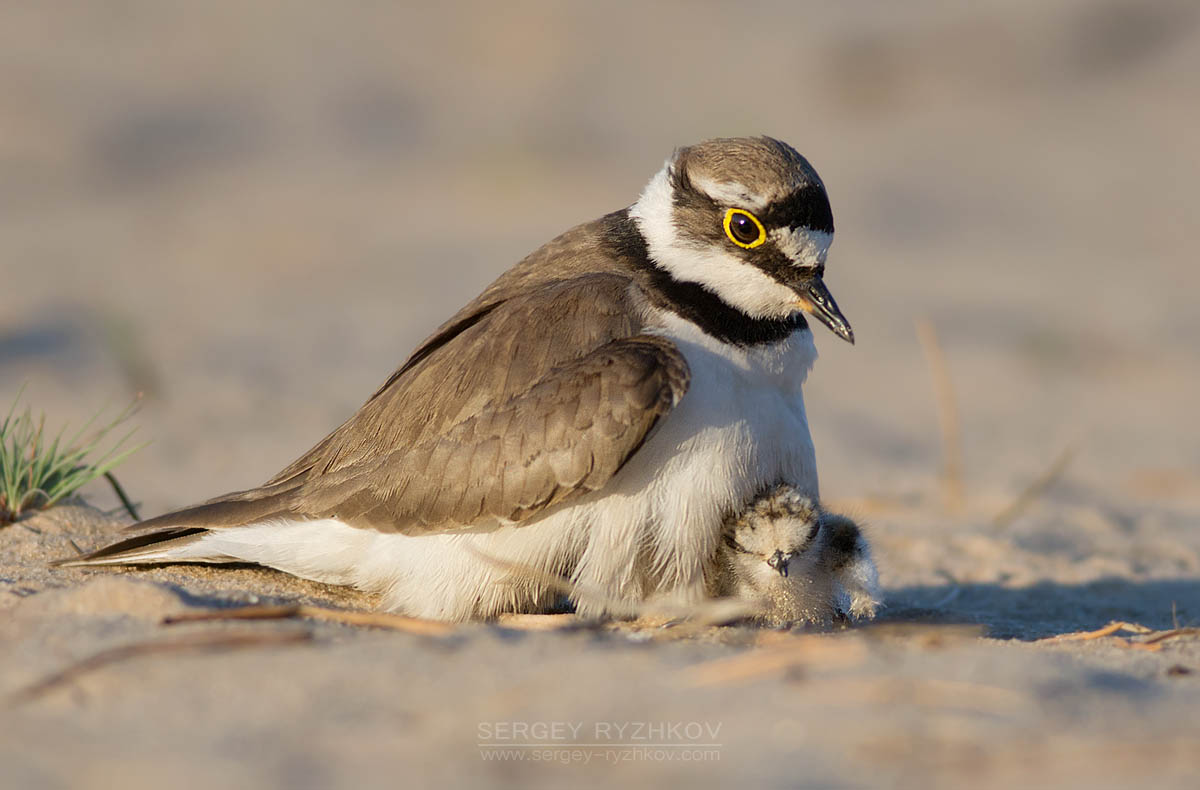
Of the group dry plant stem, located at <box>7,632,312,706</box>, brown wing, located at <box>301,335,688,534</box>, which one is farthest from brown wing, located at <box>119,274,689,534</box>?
dry plant stem, located at <box>7,632,312,706</box>

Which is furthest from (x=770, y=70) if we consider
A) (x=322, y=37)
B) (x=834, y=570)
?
(x=834, y=570)

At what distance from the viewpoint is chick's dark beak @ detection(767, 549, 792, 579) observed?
15.0ft

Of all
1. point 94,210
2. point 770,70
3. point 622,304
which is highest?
point 770,70

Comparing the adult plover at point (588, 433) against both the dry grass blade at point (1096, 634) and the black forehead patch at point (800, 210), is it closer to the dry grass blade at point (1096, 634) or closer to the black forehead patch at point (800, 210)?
the black forehead patch at point (800, 210)

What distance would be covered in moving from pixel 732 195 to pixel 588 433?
1.06m

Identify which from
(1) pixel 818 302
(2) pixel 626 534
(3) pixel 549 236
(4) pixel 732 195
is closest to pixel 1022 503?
(1) pixel 818 302

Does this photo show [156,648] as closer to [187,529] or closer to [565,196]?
[187,529]

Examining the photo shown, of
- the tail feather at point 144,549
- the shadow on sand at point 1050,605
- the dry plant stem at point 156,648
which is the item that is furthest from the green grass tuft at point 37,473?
the shadow on sand at point 1050,605

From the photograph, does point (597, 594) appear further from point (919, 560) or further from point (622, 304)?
point (919, 560)

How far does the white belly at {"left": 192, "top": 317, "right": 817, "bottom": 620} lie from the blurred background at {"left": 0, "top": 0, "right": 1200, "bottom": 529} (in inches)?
84.4

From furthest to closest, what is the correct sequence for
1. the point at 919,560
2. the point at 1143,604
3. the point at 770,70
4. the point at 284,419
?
the point at 770,70 → the point at 284,419 → the point at 919,560 → the point at 1143,604

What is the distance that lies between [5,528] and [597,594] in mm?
2471

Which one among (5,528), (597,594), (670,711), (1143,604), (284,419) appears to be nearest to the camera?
(670,711)

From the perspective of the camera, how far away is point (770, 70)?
18.7 metres
